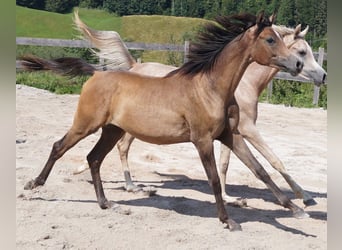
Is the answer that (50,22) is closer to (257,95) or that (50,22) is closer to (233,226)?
(257,95)

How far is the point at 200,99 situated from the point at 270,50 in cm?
74

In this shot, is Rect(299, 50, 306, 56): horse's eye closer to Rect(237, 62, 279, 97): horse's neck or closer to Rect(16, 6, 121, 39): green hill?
Rect(237, 62, 279, 97): horse's neck

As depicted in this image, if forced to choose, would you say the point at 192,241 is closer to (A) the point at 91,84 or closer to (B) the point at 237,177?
(A) the point at 91,84

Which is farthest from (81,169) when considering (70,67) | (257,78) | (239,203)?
(257,78)

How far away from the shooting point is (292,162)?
7.03m

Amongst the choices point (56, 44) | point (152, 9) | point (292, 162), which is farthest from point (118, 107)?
point (152, 9)

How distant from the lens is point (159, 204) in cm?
497

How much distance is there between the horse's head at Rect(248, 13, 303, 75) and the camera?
12.9 feet

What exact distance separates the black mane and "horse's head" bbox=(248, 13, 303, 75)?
227mm

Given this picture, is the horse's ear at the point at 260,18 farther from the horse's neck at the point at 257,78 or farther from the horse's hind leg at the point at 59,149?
the horse's hind leg at the point at 59,149

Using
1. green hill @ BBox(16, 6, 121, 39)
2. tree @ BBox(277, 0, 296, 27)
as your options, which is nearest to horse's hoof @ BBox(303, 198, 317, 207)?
tree @ BBox(277, 0, 296, 27)

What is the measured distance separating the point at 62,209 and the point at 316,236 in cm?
229

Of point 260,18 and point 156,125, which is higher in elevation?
point 260,18

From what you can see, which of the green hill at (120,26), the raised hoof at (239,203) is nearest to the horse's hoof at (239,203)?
the raised hoof at (239,203)
